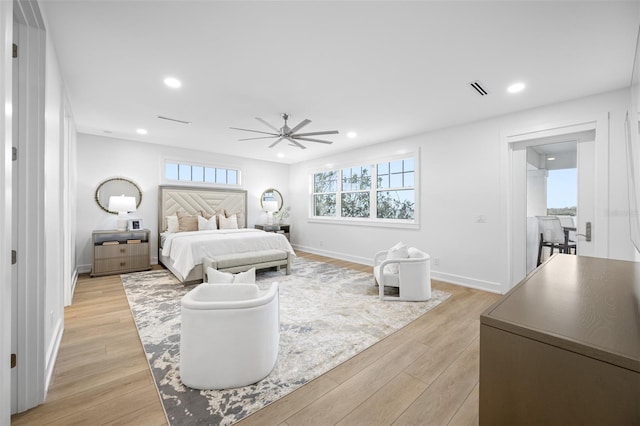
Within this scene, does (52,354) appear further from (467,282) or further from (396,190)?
(396,190)

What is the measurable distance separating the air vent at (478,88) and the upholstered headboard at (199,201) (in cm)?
540

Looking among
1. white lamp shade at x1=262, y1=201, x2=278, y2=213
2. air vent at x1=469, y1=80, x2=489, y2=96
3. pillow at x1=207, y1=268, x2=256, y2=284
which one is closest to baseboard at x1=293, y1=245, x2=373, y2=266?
white lamp shade at x1=262, y1=201, x2=278, y2=213

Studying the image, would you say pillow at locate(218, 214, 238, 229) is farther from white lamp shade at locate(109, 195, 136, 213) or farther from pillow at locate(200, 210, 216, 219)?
white lamp shade at locate(109, 195, 136, 213)

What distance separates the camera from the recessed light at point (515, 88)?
291 centimetres

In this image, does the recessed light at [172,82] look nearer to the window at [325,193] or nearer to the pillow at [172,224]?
the pillow at [172,224]

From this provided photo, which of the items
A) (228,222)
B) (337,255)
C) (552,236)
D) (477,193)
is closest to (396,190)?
(477,193)

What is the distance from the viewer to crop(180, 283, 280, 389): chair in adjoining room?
1.75 meters

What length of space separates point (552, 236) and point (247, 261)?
4.31 metres

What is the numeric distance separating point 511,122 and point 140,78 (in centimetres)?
468

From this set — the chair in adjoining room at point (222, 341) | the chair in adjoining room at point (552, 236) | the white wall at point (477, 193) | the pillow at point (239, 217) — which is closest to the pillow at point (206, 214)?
the pillow at point (239, 217)

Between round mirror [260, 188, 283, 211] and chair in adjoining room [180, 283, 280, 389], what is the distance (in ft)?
18.0

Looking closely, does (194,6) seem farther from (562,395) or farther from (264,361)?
(562,395)

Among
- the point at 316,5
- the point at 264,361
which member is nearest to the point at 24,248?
the point at 264,361

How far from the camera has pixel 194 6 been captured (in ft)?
6.07
